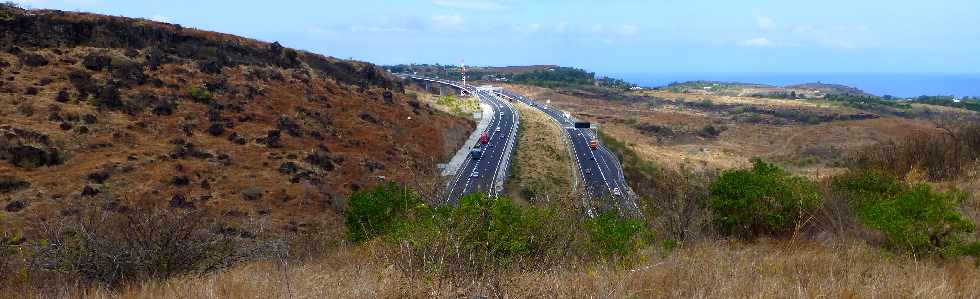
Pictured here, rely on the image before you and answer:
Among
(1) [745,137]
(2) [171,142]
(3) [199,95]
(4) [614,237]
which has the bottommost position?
(1) [745,137]

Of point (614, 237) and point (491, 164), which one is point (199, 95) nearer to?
point (491, 164)

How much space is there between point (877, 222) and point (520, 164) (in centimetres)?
2915

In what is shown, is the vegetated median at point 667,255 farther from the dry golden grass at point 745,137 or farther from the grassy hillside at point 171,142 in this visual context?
the dry golden grass at point 745,137

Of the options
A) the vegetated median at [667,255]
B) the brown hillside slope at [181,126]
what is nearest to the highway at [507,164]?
the brown hillside slope at [181,126]

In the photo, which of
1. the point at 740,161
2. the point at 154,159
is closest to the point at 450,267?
the point at 154,159

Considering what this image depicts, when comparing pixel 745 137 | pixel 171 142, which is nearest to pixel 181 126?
pixel 171 142

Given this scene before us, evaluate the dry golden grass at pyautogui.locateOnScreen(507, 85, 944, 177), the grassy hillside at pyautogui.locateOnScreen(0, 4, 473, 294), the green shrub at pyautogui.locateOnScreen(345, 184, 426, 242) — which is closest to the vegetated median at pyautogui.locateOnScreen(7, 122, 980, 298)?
the grassy hillside at pyautogui.locateOnScreen(0, 4, 473, 294)

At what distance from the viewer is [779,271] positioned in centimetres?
510

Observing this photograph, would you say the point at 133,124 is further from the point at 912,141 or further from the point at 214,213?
the point at 912,141

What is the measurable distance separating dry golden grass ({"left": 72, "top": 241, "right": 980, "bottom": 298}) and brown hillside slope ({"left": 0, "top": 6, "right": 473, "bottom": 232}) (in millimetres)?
12088

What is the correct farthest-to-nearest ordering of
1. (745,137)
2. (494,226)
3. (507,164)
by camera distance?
1. (745,137)
2. (507,164)
3. (494,226)

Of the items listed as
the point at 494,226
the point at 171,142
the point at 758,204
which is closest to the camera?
the point at 494,226

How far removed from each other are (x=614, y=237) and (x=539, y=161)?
31189mm

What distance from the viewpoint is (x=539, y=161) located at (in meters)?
37.0
